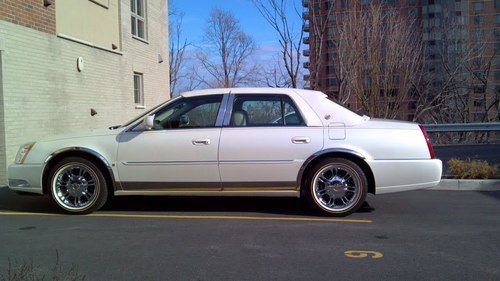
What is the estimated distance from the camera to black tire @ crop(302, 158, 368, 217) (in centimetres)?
667

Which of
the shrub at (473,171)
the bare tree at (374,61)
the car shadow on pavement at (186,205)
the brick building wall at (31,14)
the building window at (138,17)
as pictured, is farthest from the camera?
the bare tree at (374,61)

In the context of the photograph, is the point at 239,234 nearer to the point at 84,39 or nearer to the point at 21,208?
the point at 21,208

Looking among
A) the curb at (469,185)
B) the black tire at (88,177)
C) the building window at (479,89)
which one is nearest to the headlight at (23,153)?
the black tire at (88,177)

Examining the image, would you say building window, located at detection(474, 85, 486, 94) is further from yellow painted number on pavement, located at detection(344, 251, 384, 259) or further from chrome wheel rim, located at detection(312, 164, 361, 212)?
yellow painted number on pavement, located at detection(344, 251, 384, 259)

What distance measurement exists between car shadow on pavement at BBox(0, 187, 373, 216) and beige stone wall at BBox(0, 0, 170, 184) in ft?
7.73

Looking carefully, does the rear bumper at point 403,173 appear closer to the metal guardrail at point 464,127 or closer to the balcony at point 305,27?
the metal guardrail at point 464,127

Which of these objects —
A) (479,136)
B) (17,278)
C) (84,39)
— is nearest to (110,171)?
(17,278)

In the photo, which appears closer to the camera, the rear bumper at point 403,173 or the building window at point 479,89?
the rear bumper at point 403,173

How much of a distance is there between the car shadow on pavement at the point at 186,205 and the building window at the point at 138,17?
9833 millimetres

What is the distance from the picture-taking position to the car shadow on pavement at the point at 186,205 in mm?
7293

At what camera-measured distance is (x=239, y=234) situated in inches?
233

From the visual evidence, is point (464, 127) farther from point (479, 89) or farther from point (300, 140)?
point (479, 89)

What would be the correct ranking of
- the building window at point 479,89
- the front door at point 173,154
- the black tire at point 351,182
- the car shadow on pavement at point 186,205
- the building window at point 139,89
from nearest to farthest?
1. the black tire at point 351,182
2. the front door at point 173,154
3. the car shadow on pavement at point 186,205
4. the building window at point 139,89
5. the building window at point 479,89

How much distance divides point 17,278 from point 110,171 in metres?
3.39
